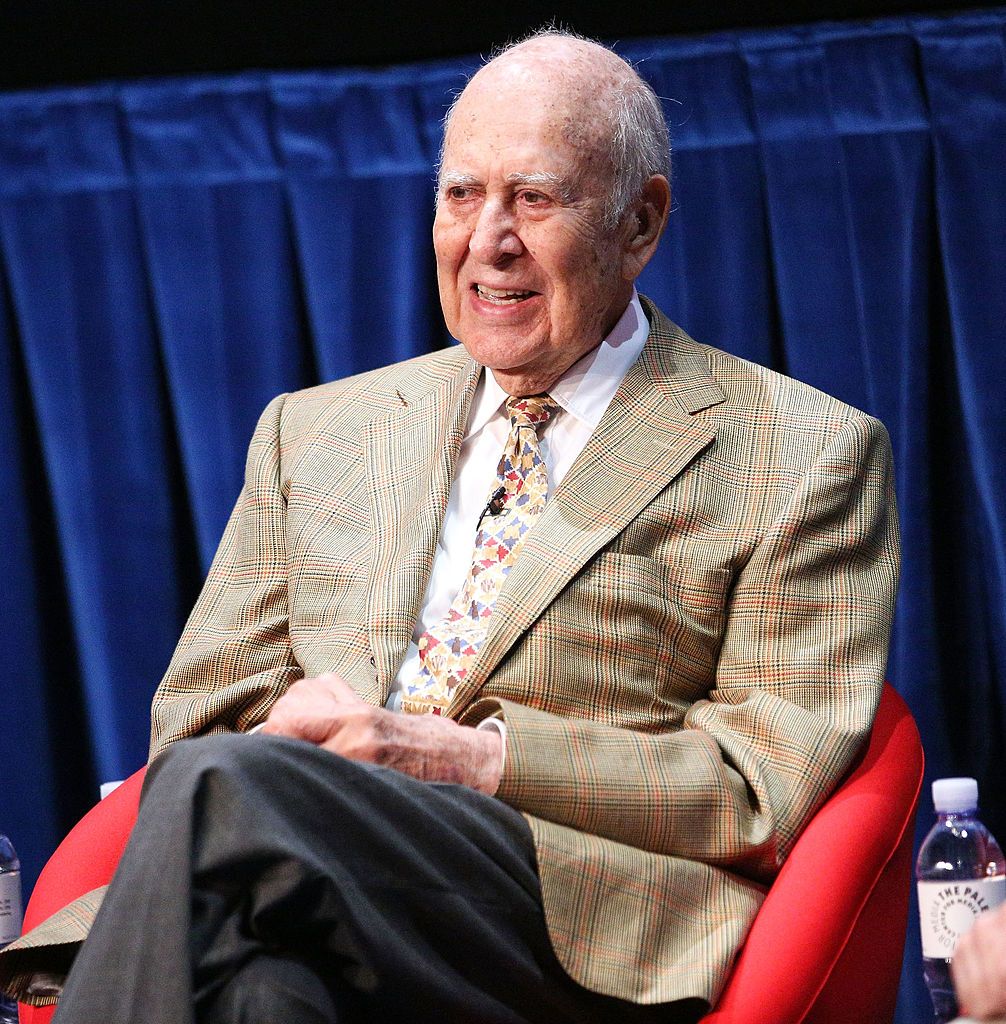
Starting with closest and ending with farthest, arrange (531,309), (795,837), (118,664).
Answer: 1. (795,837)
2. (531,309)
3. (118,664)

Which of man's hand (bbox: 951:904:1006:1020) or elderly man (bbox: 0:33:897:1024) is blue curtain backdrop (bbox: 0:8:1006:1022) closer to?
elderly man (bbox: 0:33:897:1024)

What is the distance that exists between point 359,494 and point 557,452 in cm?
28

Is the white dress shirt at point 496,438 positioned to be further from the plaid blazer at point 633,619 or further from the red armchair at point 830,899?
the red armchair at point 830,899

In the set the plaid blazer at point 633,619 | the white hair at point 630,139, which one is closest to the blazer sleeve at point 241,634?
the plaid blazer at point 633,619

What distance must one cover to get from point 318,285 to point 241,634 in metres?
0.95

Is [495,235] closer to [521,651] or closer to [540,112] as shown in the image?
[540,112]

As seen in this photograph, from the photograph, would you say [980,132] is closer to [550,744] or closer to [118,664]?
[550,744]

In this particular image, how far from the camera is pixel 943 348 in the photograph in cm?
270

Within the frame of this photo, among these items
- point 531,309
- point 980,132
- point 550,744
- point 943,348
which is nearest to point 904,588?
point 943,348

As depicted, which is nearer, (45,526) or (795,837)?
(795,837)

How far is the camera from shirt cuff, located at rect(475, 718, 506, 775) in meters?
1.63

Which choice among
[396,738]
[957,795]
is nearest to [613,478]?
[396,738]

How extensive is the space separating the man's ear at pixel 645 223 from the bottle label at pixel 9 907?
124cm

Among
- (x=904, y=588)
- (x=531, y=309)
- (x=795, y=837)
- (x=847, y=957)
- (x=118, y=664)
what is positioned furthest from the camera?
(x=118, y=664)
